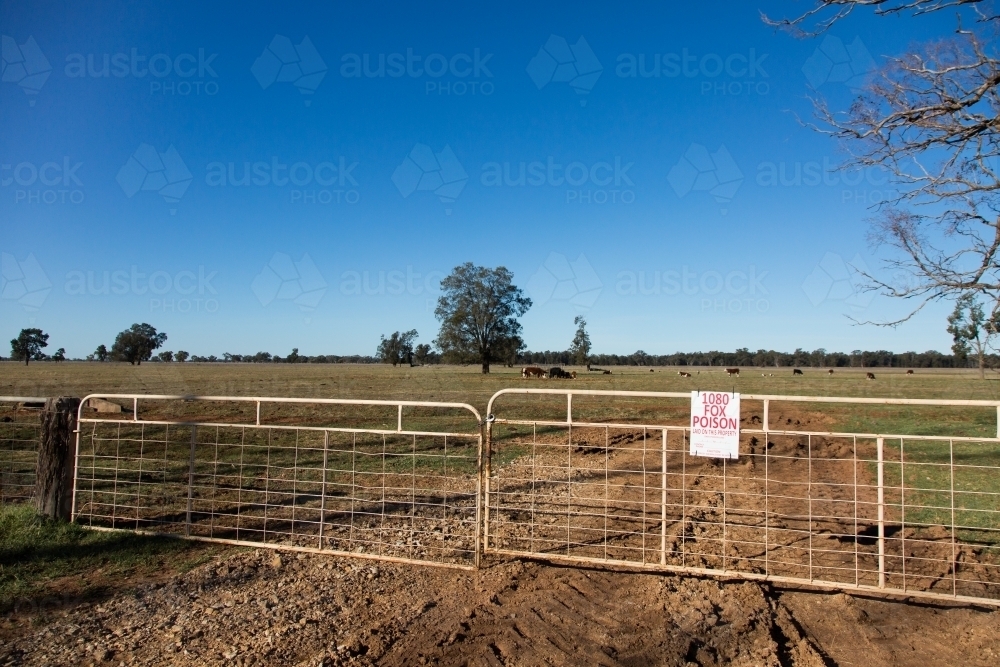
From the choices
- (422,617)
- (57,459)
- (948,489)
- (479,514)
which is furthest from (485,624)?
(948,489)

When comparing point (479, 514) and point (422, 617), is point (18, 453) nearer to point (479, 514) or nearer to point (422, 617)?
point (479, 514)

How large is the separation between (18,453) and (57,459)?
6819 millimetres

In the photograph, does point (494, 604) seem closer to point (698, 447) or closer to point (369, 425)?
point (698, 447)

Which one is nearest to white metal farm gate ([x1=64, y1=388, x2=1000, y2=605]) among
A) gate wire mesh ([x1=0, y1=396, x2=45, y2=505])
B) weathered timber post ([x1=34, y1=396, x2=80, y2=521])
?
weathered timber post ([x1=34, y1=396, x2=80, y2=521])

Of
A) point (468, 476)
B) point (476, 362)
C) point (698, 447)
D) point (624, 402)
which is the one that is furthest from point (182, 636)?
point (476, 362)

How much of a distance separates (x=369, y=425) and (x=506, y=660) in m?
14.4

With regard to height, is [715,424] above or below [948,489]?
above

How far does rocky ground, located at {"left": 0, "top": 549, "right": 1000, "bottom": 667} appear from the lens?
12.1 ft

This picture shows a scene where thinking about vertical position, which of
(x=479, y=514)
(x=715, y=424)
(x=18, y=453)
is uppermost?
(x=715, y=424)

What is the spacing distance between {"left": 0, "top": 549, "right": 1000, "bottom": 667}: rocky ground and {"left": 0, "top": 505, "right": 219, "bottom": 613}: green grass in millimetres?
328

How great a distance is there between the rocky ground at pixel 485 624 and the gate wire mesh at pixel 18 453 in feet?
11.0

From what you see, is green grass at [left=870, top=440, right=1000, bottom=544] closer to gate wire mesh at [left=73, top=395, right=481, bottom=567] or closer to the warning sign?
the warning sign

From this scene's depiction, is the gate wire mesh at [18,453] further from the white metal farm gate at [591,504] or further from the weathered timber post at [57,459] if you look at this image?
the white metal farm gate at [591,504]

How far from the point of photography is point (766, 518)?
4734 mm
